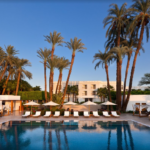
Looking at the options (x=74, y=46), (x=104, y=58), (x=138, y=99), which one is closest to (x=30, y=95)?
(x=74, y=46)

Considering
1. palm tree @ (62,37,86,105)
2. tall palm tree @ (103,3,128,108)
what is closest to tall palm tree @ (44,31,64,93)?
palm tree @ (62,37,86,105)

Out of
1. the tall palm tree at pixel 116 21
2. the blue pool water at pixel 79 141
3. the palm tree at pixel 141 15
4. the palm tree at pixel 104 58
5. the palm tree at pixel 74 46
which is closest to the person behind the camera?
the blue pool water at pixel 79 141

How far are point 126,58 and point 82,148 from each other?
19865 millimetres

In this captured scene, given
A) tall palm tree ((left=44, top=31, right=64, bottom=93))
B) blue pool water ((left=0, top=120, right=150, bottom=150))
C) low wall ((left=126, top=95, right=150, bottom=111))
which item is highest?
tall palm tree ((left=44, top=31, right=64, bottom=93))

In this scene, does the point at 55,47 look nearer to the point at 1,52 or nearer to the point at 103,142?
the point at 1,52

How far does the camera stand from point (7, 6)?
19.9 meters

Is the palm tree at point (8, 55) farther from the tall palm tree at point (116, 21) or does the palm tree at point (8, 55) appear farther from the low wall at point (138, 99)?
the low wall at point (138, 99)

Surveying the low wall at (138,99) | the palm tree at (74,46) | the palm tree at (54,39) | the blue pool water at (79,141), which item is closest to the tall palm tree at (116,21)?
Answer: the low wall at (138,99)

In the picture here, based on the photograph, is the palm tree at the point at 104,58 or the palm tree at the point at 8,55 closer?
the palm tree at the point at 104,58

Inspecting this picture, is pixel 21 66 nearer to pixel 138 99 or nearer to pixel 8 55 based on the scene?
pixel 8 55

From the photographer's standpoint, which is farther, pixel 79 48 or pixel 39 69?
pixel 39 69

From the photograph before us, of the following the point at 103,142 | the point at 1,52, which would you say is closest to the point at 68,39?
the point at 1,52

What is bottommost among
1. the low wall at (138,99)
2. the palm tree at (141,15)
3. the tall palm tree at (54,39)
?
the low wall at (138,99)

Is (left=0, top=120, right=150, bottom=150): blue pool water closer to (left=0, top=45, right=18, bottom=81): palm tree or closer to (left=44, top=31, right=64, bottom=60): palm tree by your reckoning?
(left=44, top=31, right=64, bottom=60): palm tree
